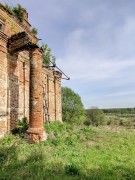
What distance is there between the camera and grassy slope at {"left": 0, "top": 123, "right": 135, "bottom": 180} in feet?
20.7

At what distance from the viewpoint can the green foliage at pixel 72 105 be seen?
1736 inches

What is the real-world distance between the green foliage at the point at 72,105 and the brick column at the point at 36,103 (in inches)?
1294

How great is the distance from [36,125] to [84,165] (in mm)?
4305

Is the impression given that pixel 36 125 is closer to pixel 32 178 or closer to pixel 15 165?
pixel 15 165

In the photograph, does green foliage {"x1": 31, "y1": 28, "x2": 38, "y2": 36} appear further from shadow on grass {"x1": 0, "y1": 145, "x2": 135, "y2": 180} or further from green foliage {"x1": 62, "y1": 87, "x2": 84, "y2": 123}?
green foliage {"x1": 62, "y1": 87, "x2": 84, "y2": 123}

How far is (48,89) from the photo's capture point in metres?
18.1

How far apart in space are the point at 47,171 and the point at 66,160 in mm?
1257

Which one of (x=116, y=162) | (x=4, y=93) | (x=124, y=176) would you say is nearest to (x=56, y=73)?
(x=4, y=93)

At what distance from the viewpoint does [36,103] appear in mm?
11094

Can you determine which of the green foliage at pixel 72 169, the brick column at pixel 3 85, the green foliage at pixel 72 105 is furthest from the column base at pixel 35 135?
the green foliage at pixel 72 105

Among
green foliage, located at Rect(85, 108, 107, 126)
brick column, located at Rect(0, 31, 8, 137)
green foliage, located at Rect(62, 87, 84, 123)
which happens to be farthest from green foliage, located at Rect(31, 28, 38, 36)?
green foliage, located at Rect(85, 108, 107, 126)

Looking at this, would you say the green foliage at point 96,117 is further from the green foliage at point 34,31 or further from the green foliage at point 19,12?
the green foliage at point 19,12

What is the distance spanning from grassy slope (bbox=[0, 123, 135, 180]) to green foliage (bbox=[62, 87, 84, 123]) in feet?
109

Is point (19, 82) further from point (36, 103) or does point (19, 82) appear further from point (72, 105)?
point (72, 105)
